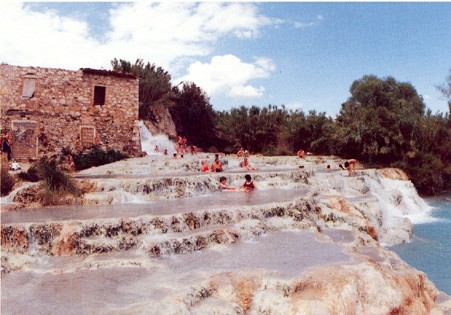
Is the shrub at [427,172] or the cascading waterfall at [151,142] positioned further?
the cascading waterfall at [151,142]

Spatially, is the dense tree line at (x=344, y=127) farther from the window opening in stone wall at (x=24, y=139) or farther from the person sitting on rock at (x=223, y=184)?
the person sitting on rock at (x=223, y=184)

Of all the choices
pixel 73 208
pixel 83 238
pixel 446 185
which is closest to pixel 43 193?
pixel 73 208

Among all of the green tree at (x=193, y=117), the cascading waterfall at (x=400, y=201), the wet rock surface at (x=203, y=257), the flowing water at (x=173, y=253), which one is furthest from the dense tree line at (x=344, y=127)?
the wet rock surface at (x=203, y=257)

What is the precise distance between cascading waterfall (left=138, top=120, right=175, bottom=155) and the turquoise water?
1563cm

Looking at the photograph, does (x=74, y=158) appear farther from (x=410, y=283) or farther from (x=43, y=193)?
(x=410, y=283)

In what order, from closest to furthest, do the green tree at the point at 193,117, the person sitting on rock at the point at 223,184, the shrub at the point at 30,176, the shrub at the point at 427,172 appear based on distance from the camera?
the person sitting on rock at the point at 223,184 → the shrub at the point at 30,176 → the shrub at the point at 427,172 → the green tree at the point at 193,117

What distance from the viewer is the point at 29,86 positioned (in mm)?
19000

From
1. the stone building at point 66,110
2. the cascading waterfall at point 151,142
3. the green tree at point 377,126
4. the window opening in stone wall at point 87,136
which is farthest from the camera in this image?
the cascading waterfall at point 151,142

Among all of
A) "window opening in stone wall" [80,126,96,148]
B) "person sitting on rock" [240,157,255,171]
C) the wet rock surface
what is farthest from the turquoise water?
"window opening in stone wall" [80,126,96,148]

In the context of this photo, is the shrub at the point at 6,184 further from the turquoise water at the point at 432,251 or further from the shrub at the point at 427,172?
the shrub at the point at 427,172

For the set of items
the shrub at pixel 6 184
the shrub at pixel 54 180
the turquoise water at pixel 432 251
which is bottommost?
the turquoise water at pixel 432 251

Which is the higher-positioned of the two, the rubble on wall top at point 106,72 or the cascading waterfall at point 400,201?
the rubble on wall top at point 106,72

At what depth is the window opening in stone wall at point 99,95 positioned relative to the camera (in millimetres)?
20609

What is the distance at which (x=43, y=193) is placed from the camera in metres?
10.1
